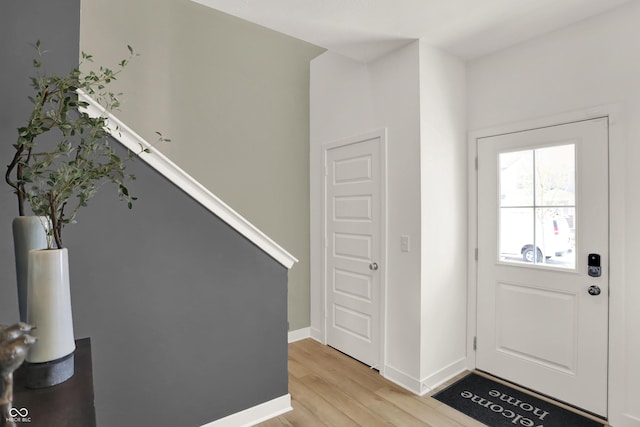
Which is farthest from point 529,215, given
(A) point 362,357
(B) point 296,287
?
(B) point 296,287

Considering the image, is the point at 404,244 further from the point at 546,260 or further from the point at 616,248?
the point at 616,248

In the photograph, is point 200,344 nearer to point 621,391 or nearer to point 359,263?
point 359,263

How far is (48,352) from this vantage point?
1049 mm

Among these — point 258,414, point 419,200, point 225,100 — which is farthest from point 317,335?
point 225,100

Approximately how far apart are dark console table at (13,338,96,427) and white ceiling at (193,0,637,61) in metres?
2.08

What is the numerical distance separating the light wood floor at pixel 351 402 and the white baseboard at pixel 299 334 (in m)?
0.49

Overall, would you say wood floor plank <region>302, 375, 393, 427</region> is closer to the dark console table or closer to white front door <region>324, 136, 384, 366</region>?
white front door <region>324, 136, 384, 366</region>

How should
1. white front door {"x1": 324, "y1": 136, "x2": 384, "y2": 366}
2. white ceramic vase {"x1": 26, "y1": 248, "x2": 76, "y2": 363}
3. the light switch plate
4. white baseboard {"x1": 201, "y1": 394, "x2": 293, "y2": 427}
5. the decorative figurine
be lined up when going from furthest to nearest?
white front door {"x1": 324, "y1": 136, "x2": 384, "y2": 366}, the light switch plate, white baseboard {"x1": 201, "y1": 394, "x2": 293, "y2": 427}, white ceramic vase {"x1": 26, "y1": 248, "x2": 76, "y2": 363}, the decorative figurine

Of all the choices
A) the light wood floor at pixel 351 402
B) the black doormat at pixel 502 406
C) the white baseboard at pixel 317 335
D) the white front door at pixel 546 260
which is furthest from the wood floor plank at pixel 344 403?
the white front door at pixel 546 260

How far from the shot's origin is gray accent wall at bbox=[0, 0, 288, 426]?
4.74 ft

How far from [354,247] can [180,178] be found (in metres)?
1.80

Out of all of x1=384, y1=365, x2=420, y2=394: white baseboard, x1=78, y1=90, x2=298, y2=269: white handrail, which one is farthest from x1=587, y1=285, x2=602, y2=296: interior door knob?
x1=78, y1=90, x2=298, y2=269: white handrail

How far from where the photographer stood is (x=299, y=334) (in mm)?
3701

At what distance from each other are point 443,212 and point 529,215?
63 cm
